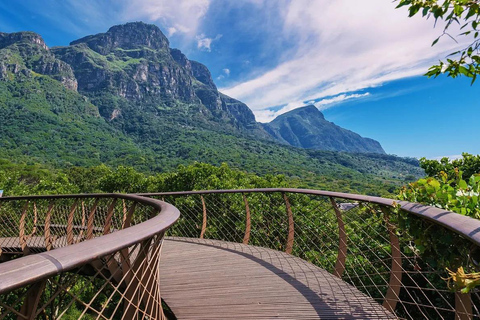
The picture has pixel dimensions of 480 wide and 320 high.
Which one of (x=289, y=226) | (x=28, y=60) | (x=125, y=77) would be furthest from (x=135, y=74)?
(x=289, y=226)

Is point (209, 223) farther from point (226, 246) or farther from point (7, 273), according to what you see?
point (7, 273)

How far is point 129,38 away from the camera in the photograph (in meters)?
190

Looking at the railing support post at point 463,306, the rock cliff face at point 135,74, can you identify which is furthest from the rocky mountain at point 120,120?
the railing support post at point 463,306

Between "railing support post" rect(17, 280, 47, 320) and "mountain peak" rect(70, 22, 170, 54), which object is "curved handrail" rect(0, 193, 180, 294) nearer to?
"railing support post" rect(17, 280, 47, 320)

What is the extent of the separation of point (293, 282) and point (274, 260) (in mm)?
867

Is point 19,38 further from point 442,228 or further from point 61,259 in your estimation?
point 442,228

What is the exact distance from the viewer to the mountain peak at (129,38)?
594 ft

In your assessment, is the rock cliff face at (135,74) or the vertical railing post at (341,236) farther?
the rock cliff face at (135,74)

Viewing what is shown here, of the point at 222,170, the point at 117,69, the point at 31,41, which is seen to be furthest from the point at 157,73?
the point at 222,170

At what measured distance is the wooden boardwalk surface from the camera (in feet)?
7.48

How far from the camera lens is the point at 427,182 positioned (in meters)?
1.51

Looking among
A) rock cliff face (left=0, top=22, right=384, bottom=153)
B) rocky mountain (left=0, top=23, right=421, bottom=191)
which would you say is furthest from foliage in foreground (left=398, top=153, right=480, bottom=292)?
rock cliff face (left=0, top=22, right=384, bottom=153)

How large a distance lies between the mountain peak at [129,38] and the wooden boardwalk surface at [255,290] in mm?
203138

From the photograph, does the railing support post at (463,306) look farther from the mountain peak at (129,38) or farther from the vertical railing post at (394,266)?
the mountain peak at (129,38)
